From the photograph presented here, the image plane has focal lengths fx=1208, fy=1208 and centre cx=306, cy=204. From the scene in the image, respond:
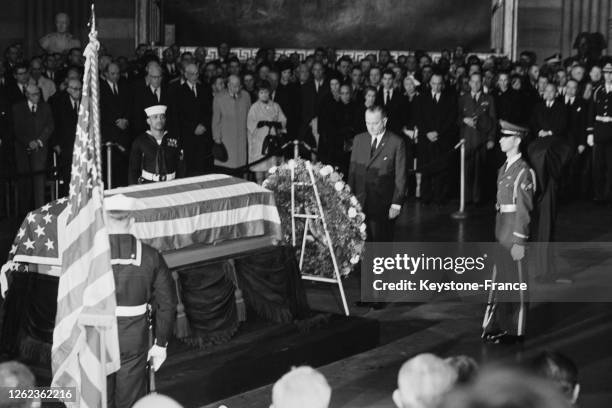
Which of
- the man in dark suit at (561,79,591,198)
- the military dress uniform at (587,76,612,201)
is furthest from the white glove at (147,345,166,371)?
the military dress uniform at (587,76,612,201)

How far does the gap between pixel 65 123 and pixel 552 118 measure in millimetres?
6762

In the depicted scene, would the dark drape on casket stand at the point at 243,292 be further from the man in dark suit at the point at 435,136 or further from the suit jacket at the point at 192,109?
the man in dark suit at the point at 435,136

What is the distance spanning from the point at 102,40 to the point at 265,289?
14917mm

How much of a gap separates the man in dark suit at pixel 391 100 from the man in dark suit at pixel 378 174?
575 cm

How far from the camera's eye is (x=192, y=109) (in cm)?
1645

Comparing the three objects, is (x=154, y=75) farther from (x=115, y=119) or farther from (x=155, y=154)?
(x=155, y=154)

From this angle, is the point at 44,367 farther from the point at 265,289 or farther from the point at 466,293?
the point at 466,293

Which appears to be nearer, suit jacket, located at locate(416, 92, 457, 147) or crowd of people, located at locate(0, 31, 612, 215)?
crowd of people, located at locate(0, 31, 612, 215)

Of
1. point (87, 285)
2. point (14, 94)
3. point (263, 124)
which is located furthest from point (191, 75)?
point (87, 285)

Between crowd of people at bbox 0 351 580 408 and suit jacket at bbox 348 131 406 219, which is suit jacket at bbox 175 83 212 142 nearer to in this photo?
suit jacket at bbox 348 131 406 219

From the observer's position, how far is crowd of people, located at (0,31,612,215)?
15.2 m

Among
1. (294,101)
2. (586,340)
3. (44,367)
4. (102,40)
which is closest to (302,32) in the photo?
(102,40)

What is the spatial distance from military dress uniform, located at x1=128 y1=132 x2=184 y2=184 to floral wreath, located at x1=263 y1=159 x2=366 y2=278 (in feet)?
3.14

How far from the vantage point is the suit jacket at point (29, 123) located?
1488 cm
